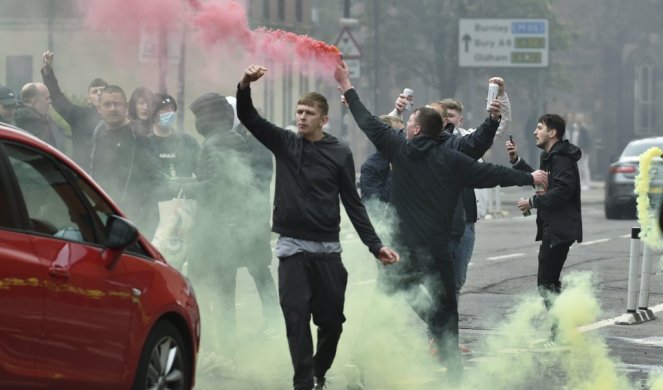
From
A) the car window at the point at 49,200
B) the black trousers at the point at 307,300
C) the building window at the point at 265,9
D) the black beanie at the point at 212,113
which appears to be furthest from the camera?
the building window at the point at 265,9

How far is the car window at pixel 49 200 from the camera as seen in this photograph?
6.39 m

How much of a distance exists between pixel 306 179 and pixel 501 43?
122 ft

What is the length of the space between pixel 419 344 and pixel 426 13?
39085mm

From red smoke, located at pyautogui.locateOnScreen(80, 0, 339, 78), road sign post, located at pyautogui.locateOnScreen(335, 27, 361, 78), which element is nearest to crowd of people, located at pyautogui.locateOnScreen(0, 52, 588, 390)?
red smoke, located at pyautogui.locateOnScreen(80, 0, 339, 78)

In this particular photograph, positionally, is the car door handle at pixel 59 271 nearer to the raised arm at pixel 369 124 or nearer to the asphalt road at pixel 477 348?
the asphalt road at pixel 477 348

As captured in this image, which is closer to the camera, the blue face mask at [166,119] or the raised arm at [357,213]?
the raised arm at [357,213]

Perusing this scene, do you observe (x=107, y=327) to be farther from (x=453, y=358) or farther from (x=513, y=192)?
(x=513, y=192)

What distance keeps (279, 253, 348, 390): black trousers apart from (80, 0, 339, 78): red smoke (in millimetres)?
1994

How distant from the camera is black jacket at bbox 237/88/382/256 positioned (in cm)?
852

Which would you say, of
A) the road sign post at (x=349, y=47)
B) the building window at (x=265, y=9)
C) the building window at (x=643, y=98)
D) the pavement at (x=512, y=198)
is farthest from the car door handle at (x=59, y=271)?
the building window at (x=643, y=98)

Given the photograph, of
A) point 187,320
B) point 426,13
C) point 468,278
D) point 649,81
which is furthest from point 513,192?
A: point 187,320

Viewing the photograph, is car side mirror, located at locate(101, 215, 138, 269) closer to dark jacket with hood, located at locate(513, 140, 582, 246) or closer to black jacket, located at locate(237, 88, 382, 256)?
black jacket, located at locate(237, 88, 382, 256)

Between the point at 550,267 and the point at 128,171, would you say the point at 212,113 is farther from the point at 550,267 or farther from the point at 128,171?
the point at 550,267

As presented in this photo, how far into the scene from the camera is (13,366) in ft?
19.4
